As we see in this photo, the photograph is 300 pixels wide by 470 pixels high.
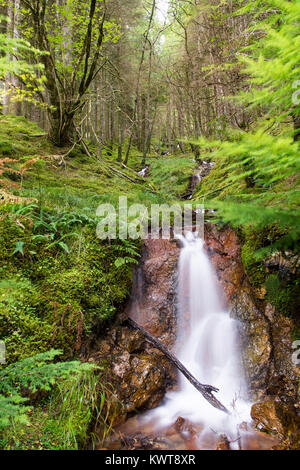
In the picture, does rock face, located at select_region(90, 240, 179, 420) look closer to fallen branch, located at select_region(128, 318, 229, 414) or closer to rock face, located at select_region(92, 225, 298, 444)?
rock face, located at select_region(92, 225, 298, 444)

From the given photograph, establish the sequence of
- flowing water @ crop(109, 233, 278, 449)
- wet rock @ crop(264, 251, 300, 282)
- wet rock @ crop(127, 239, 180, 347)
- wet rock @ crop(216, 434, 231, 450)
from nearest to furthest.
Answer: wet rock @ crop(216, 434, 231, 450) < flowing water @ crop(109, 233, 278, 449) < wet rock @ crop(264, 251, 300, 282) < wet rock @ crop(127, 239, 180, 347)

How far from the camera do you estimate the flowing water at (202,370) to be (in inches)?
121

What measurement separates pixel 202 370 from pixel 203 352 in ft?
1.00

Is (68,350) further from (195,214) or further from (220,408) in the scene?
(195,214)

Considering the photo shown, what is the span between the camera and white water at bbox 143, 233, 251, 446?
3344mm

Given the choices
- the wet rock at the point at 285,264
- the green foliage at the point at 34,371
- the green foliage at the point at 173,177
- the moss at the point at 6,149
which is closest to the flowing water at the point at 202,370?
the wet rock at the point at 285,264

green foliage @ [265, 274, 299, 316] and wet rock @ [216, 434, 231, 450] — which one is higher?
green foliage @ [265, 274, 299, 316]

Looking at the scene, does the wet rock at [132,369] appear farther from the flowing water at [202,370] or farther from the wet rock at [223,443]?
the wet rock at [223,443]

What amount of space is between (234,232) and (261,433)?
11.6 feet

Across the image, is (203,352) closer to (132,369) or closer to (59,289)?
(132,369)

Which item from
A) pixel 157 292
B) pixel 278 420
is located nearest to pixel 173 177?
pixel 157 292

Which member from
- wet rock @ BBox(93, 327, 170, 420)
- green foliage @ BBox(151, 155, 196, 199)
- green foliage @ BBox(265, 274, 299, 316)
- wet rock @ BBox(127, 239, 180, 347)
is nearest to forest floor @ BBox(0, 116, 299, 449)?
green foliage @ BBox(265, 274, 299, 316)

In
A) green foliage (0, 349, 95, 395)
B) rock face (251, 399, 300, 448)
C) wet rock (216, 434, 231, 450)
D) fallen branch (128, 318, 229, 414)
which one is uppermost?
green foliage (0, 349, 95, 395)
